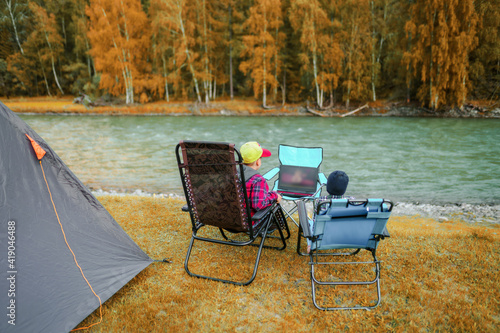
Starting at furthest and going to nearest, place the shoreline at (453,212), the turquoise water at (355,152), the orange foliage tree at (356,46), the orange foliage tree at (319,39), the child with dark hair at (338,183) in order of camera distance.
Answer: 1. the orange foliage tree at (356,46)
2. the orange foliage tree at (319,39)
3. the turquoise water at (355,152)
4. the shoreline at (453,212)
5. the child with dark hair at (338,183)

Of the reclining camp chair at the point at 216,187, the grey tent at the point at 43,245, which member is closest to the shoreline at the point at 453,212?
the grey tent at the point at 43,245

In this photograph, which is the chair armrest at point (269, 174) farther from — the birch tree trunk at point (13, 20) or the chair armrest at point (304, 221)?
the birch tree trunk at point (13, 20)

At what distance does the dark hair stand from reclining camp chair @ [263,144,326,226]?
1627 mm

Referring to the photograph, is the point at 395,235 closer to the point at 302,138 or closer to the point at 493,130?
the point at 302,138

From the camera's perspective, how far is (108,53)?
29.2 m

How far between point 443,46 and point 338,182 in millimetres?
23926

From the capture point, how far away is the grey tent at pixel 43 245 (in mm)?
2373

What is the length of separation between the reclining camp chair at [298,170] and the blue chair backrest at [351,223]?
178 centimetres

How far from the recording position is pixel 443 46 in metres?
21.4

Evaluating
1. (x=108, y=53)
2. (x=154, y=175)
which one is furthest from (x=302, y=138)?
(x=108, y=53)

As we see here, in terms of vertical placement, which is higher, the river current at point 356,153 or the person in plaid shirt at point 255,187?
the person in plaid shirt at point 255,187

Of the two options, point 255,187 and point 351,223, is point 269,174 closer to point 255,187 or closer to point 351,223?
point 255,187

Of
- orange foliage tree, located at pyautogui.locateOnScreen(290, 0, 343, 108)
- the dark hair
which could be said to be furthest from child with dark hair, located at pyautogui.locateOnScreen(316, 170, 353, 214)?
orange foliage tree, located at pyautogui.locateOnScreen(290, 0, 343, 108)

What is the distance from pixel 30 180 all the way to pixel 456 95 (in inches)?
1066
